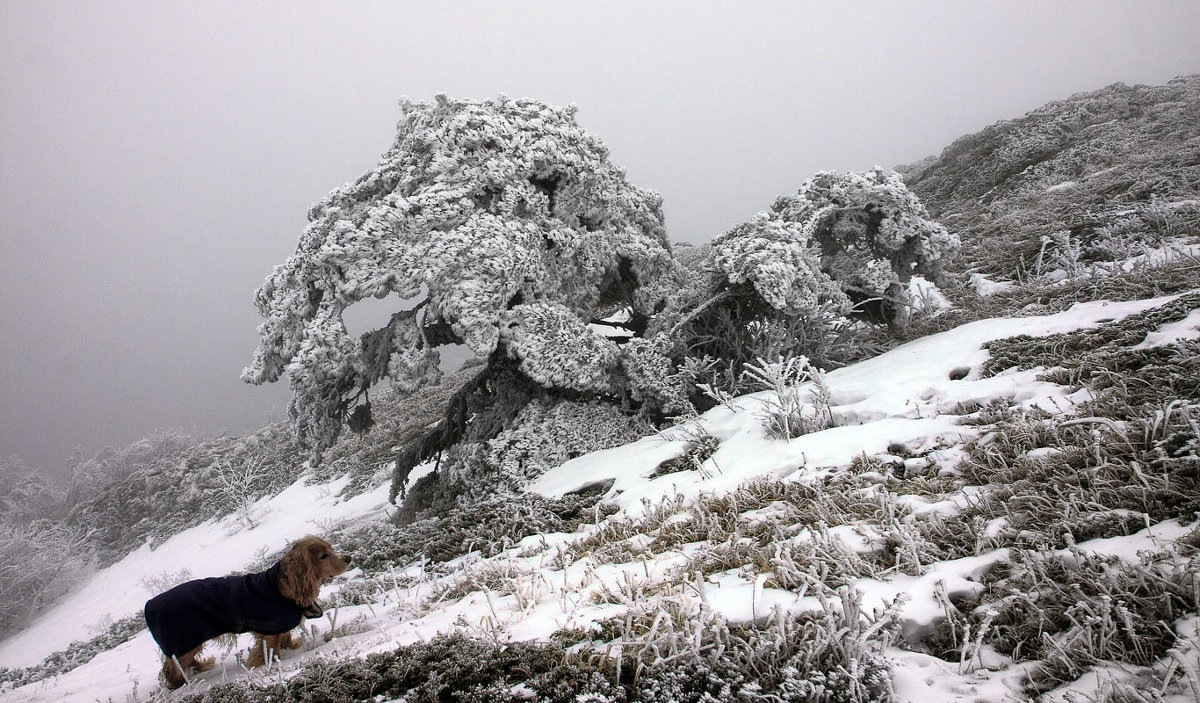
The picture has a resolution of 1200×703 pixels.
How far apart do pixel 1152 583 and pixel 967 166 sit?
24.9m

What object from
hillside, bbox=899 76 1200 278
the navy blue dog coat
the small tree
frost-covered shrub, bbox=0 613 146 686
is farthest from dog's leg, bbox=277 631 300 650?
hillside, bbox=899 76 1200 278

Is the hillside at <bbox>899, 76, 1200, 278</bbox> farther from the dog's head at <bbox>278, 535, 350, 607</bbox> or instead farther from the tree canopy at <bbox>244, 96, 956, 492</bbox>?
the dog's head at <bbox>278, 535, 350, 607</bbox>

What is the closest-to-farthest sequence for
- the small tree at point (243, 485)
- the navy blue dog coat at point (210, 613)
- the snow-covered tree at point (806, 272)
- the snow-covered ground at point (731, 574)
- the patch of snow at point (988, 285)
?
1. the snow-covered ground at point (731, 574)
2. the navy blue dog coat at point (210, 613)
3. the snow-covered tree at point (806, 272)
4. the patch of snow at point (988, 285)
5. the small tree at point (243, 485)

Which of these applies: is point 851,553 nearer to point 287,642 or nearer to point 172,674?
point 287,642

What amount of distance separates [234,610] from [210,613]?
6.4 inches

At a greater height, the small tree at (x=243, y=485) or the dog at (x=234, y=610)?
the small tree at (x=243, y=485)

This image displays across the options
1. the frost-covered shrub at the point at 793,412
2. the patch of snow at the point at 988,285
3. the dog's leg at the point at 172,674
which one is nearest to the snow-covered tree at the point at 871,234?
the patch of snow at the point at 988,285

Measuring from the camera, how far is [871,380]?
609 cm

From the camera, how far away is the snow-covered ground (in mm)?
2439

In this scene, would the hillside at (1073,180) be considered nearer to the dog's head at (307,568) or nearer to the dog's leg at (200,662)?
the dog's head at (307,568)

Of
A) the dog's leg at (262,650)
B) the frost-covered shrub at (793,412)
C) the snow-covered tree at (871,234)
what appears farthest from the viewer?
the snow-covered tree at (871,234)

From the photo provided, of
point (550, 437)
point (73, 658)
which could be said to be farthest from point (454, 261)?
point (73, 658)

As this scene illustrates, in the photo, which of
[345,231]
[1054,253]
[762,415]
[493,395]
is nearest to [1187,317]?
[762,415]

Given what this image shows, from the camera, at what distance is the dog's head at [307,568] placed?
127 inches
